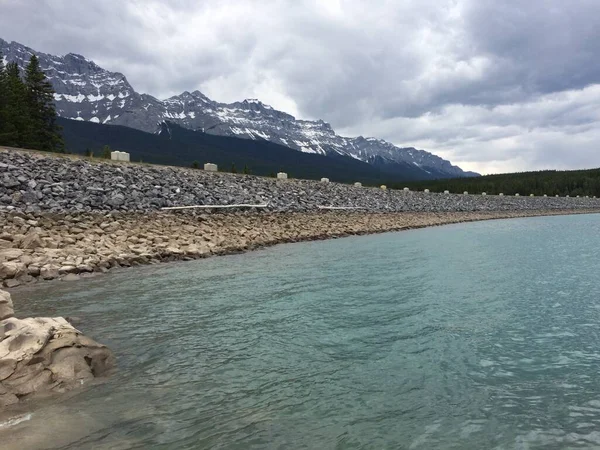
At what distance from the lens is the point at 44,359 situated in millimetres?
7031

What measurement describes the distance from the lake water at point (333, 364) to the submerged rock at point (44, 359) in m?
0.46

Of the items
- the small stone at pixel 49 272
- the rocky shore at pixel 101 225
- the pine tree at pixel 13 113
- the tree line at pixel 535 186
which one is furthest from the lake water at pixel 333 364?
the tree line at pixel 535 186

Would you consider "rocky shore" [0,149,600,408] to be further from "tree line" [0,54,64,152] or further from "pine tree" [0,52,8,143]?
"tree line" [0,54,64,152]

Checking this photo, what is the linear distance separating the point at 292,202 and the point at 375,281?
90.4ft

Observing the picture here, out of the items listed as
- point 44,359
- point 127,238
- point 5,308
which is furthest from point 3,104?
point 44,359

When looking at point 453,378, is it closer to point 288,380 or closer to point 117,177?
point 288,380

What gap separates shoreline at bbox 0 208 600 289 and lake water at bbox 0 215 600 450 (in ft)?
7.69

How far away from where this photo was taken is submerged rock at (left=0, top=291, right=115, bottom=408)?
21.5 feet

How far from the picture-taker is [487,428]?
18.1 ft

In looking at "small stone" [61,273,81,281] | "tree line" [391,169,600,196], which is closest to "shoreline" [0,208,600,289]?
"small stone" [61,273,81,281]

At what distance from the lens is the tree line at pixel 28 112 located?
43.3m

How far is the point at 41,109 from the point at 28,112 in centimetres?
373

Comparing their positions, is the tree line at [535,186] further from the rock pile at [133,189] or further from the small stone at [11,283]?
the small stone at [11,283]

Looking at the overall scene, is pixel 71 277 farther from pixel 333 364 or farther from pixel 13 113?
pixel 13 113
